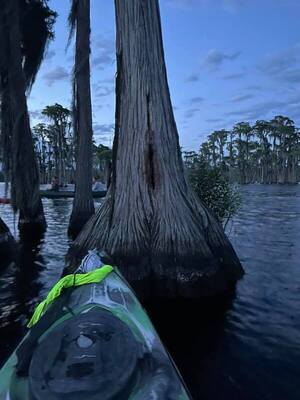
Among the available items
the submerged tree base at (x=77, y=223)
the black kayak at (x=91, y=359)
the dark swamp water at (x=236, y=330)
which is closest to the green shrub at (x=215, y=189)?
the dark swamp water at (x=236, y=330)

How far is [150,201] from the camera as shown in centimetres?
861

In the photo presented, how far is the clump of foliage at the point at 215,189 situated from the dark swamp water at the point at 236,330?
1.78 meters

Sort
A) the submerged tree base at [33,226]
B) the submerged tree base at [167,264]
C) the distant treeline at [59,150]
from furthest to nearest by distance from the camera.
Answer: the distant treeline at [59,150]
the submerged tree base at [33,226]
the submerged tree base at [167,264]

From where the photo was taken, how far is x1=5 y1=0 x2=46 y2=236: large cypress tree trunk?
16.2m

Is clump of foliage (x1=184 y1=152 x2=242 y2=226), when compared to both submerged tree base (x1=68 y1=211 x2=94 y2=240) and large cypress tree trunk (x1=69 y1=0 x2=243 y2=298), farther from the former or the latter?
submerged tree base (x1=68 y1=211 x2=94 y2=240)

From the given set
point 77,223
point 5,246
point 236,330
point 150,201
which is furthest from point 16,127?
point 236,330

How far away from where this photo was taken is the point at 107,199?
9086 millimetres

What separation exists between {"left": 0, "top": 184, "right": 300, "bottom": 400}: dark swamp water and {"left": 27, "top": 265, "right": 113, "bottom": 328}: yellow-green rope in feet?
5.87

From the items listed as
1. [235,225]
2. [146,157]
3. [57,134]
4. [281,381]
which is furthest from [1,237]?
[57,134]

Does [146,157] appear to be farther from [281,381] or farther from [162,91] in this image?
[281,381]

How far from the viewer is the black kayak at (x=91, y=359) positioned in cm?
309

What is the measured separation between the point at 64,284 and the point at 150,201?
14.0 feet

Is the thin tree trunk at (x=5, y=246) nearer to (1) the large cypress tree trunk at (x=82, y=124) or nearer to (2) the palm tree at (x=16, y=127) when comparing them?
(2) the palm tree at (x=16, y=127)

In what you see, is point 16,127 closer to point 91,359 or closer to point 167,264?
point 167,264
